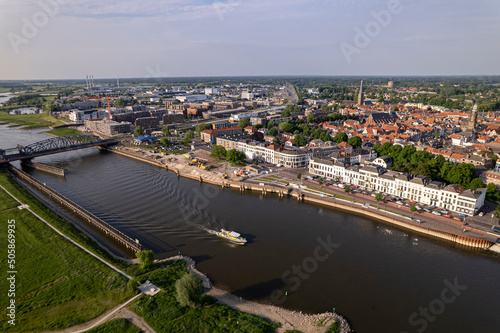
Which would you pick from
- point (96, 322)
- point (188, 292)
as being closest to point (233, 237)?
point (188, 292)

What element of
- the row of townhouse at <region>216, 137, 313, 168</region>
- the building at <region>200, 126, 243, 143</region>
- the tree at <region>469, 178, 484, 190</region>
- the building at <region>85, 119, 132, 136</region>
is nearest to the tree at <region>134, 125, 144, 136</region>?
the building at <region>85, 119, 132, 136</region>

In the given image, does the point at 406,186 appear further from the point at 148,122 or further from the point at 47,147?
the point at 148,122

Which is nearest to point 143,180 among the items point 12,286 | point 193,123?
point 12,286

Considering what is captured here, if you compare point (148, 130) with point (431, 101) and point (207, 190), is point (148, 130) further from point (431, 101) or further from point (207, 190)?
point (431, 101)

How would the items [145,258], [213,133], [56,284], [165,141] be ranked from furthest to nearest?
[213,133]
[165,141]
[145,258]
[56,284]

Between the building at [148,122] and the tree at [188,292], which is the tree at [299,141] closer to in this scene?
the tree at [188,292]
